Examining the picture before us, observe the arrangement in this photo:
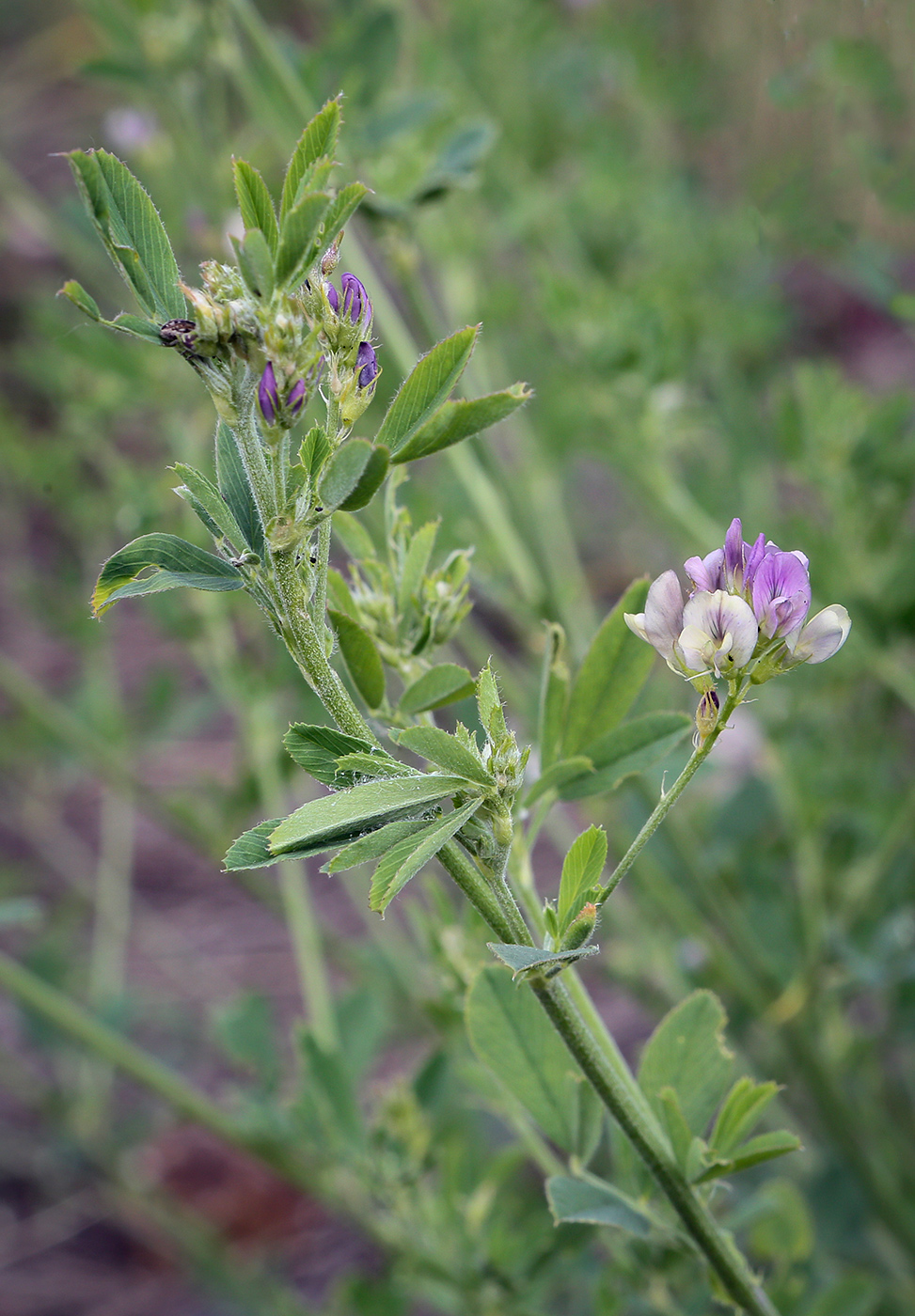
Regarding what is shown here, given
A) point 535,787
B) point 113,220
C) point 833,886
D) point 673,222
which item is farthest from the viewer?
point 673,222

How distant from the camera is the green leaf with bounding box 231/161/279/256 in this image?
21.1 inches

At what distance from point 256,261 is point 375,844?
11.1 inches

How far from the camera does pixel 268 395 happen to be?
529 mm

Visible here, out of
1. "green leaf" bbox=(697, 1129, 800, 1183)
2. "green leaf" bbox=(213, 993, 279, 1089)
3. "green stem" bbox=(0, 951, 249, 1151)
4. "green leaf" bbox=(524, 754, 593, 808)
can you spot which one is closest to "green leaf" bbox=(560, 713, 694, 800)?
"green leaf" bbox=(524, 754, 593, 808)

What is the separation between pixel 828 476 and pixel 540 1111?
1.00 meters

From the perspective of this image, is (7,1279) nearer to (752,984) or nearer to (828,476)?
(752,984)

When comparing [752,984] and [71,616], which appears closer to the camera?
[752,984]

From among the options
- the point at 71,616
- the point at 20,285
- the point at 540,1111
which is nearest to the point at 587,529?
the point at 71,616

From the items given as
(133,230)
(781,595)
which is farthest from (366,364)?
(781,595)

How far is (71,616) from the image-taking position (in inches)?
87.8

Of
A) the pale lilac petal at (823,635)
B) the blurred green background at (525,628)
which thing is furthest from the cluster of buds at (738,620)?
the blurred green background at (525,628)

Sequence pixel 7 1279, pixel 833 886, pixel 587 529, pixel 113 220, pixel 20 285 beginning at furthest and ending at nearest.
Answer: pixel 20 285 < pixel 587 529 < pixel 7 1279 < pixel 833 886 < pixel 113 220

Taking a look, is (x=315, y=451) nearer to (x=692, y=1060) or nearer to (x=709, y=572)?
(x=709, y=572)

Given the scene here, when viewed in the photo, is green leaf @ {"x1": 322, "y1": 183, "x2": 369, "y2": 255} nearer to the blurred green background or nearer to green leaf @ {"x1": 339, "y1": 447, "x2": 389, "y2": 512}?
green leaf @ {"x1": 339, "y1": 447, "x2": 389, "y2": 512}
